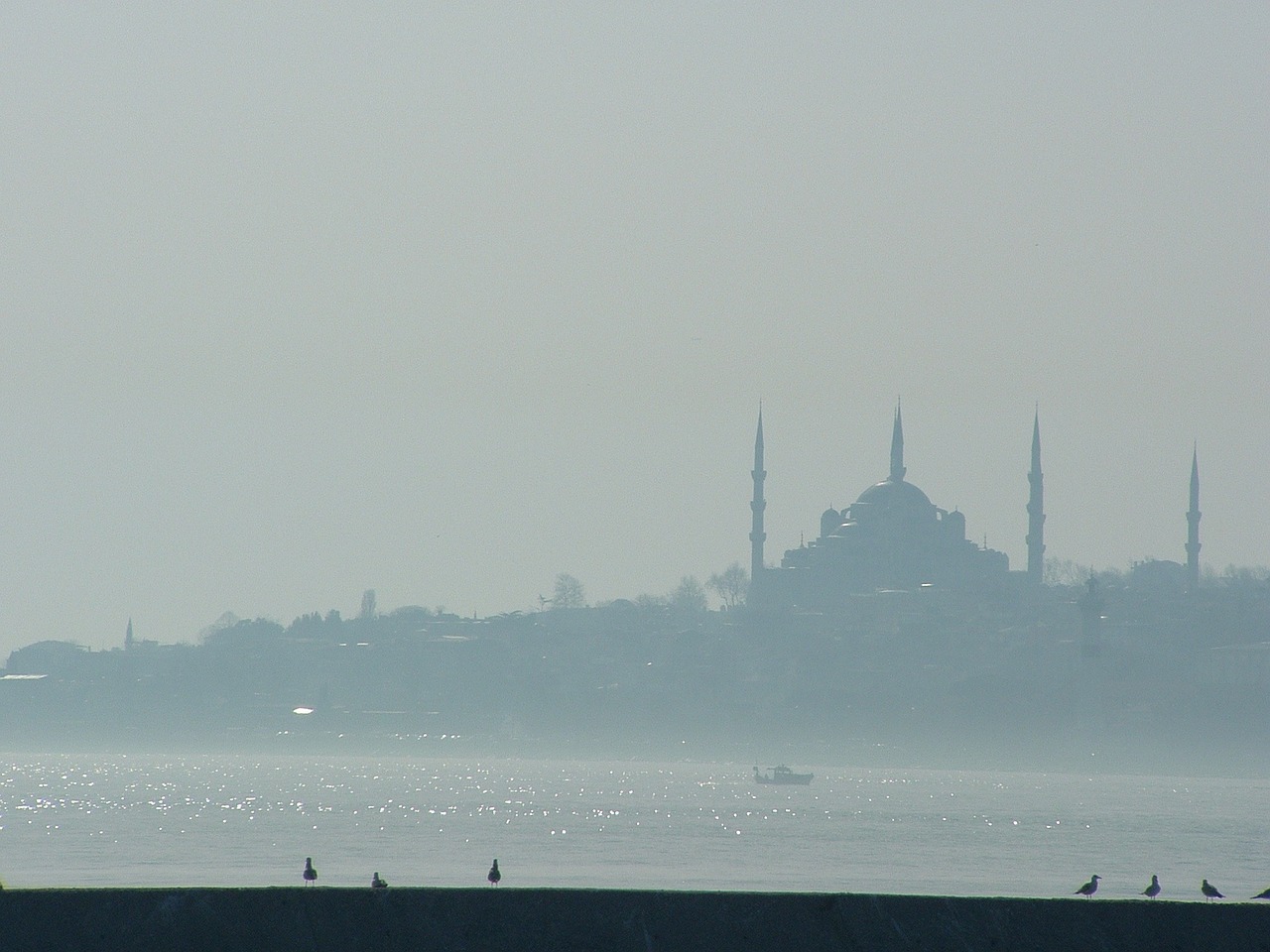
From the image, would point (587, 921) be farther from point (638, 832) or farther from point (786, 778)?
point (786, 778)

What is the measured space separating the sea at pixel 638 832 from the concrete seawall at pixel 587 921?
9958 millimetres

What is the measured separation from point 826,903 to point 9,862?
36200 mm

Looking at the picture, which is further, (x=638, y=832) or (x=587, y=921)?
(x=638, y=832)

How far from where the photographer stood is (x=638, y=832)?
7806 centimetres

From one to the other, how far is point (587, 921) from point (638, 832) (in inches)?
1992

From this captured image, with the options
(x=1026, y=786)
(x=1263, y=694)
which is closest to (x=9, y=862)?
(x=1026, y=786)

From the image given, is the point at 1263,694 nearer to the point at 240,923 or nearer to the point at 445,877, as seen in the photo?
the point at 445,877

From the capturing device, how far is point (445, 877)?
2116 inches

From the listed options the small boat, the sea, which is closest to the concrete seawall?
the sea

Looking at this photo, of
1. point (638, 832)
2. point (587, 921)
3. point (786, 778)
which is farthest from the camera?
point (786, 778)

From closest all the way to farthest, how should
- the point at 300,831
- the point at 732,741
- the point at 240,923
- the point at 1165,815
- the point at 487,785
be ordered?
the point at 240,923 → the point at 300,831 → the point at 1165,815 → the point at 487,785 → the point at 732,741

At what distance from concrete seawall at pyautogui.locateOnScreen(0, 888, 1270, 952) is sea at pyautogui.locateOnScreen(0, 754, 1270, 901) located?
9958 millimetres

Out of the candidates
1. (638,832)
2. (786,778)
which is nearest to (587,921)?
(638,832)

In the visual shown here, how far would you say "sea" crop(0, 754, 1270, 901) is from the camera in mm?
55969
